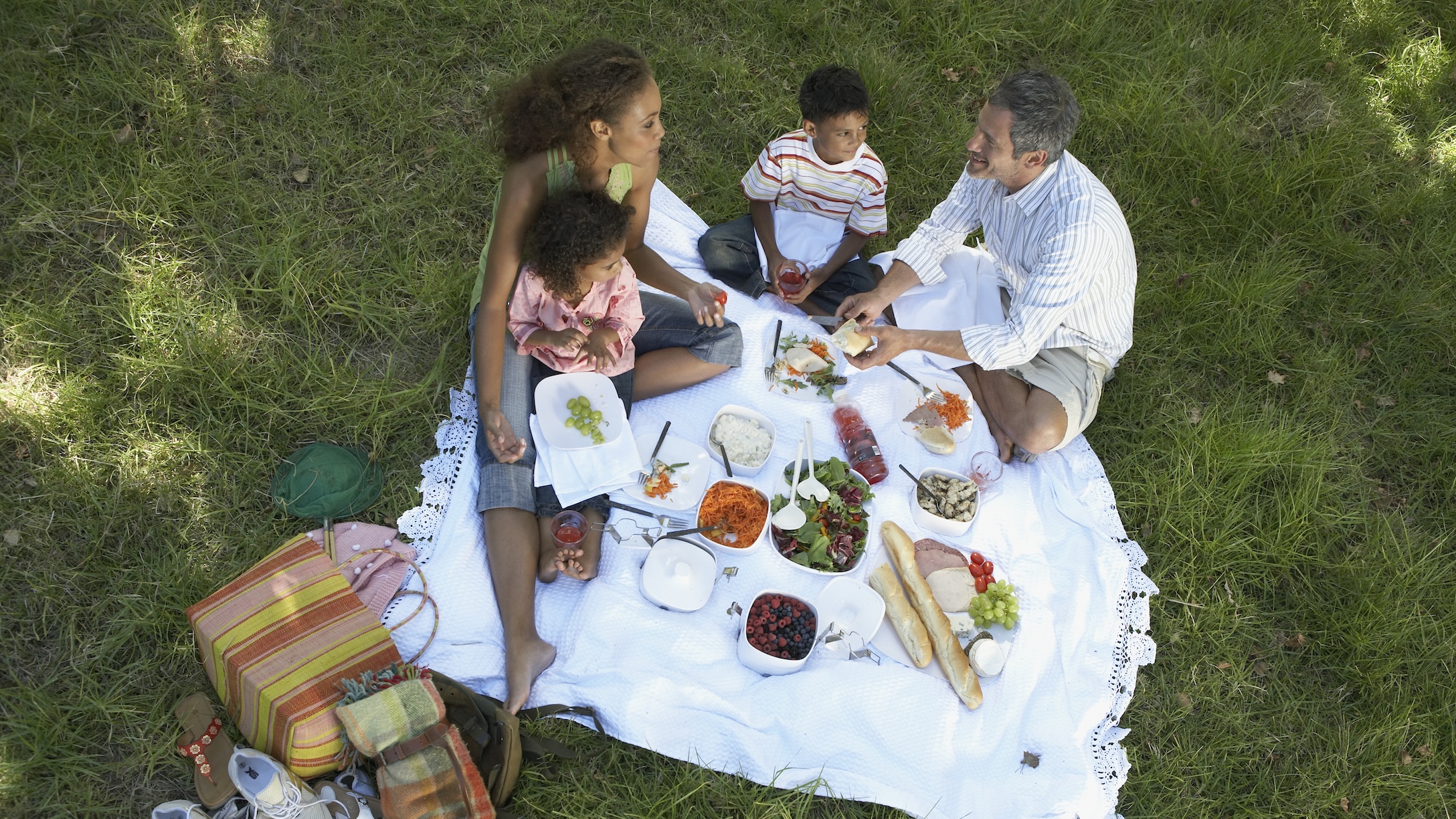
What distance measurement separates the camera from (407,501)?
3.83 m

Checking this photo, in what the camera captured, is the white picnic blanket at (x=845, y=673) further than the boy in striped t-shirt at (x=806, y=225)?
No

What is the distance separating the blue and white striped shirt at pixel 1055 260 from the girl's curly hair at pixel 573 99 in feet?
5.88

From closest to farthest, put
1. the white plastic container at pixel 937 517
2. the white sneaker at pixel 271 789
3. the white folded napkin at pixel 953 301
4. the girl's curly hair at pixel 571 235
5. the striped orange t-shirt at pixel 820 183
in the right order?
the white sneaker at pixel 271 789 < the girl's curly hair at pixel 571 235 < the white plastic container at pixel 937 517 < the striped orange t-shirt at pixel 820 183 < the white folded napkin at pixel 953 301

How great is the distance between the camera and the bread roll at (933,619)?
11.5 feet

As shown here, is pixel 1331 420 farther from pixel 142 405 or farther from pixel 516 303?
pixel 142 405

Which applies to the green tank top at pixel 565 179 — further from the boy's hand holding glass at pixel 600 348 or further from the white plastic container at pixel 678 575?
the white plastic container at pixel 678 575

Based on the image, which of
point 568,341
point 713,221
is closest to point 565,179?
point 568,341

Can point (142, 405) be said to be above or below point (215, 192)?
below

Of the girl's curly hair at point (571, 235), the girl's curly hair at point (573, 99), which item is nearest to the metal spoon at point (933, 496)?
the girl's curly hair at point (571, 235)

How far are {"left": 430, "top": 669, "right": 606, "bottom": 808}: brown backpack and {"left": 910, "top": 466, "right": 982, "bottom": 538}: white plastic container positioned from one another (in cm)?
182

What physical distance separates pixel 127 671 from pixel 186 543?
53 cm

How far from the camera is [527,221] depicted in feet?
11.9

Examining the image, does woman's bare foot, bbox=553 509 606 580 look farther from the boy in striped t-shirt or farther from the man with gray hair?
the boy in striped t-shirt

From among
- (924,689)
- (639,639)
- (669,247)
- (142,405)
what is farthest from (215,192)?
(924,689)
